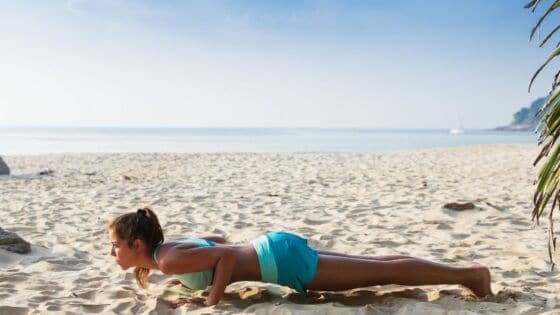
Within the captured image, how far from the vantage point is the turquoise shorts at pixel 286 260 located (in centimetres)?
304

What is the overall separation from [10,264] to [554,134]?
3.80 meters

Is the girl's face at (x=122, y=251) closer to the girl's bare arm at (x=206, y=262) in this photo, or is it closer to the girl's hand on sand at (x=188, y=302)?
the girl's bare arm at (x=206, y=262)

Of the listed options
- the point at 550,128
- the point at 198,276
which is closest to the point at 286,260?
the point at 198,276

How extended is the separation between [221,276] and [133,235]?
0.53 m

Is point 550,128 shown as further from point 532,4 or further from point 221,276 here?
point 221,276

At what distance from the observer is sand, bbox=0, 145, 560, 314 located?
3.09 m

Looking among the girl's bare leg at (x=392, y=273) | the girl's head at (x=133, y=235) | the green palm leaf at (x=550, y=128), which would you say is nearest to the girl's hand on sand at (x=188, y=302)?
the girl's head at (x=133, y=235)

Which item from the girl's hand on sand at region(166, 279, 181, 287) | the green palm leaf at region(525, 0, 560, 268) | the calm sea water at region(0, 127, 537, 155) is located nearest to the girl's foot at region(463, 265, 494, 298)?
the green palm leaf at region(525, 0, 560, 268)

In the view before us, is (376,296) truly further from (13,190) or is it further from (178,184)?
(13,190)

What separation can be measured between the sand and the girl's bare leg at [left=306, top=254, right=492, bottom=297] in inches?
3.8

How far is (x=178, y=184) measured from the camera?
9586 mm

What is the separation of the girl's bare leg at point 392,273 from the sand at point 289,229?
0.10 metres

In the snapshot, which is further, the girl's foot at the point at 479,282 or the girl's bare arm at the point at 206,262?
the girl's foot at the point at 479,282

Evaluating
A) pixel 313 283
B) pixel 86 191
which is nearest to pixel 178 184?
pixel 86 191
